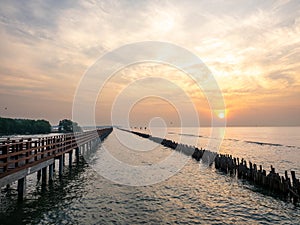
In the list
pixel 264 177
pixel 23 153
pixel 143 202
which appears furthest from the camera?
pixel 264 177

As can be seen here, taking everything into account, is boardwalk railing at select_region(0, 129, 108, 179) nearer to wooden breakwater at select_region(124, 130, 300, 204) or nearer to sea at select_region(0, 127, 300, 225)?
sea at select_region(0, 127, 300, 225)

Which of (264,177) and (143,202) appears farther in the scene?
(264,177)

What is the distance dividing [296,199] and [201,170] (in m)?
14.1

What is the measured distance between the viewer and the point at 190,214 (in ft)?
48.6

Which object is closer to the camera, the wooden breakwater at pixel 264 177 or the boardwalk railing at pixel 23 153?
the boardwalk railing at pixel 23 153

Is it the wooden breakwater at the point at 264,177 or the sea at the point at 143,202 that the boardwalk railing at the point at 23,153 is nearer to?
the sea at the point at 143,202

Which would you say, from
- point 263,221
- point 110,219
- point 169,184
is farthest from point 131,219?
point 169,184

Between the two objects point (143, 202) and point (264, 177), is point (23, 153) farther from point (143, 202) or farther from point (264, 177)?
point (264, 177)

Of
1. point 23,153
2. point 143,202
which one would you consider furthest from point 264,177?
point 23,153

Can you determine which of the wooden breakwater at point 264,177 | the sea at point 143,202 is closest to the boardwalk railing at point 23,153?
the sea at point 143,202

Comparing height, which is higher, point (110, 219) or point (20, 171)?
point (20, 171)

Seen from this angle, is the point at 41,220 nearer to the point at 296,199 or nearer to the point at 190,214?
the point at 190,214

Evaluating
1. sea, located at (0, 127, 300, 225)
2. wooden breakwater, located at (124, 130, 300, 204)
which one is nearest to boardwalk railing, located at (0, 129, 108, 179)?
sea, located at (0, 127, 300, 225)

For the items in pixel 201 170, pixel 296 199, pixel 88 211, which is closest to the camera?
pixel 88 211
